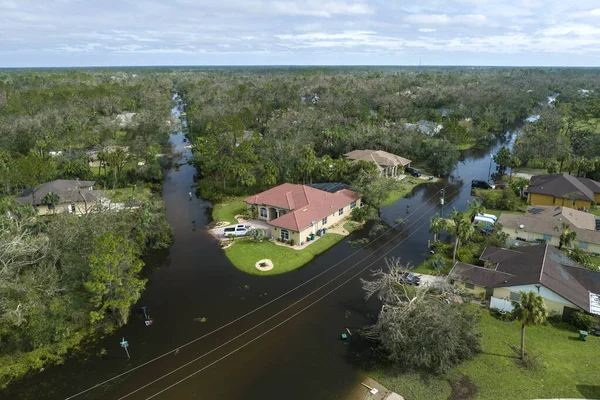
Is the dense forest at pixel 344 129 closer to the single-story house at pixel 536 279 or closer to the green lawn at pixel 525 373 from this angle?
the single-story house at pixel 536 279

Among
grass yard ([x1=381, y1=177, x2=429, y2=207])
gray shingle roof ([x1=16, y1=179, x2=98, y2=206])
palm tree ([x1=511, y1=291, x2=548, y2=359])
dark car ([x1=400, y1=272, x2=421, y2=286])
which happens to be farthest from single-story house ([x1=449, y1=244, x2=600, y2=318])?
gray shingle roof ([x1=16, y1=179, x2=98, y2=206])

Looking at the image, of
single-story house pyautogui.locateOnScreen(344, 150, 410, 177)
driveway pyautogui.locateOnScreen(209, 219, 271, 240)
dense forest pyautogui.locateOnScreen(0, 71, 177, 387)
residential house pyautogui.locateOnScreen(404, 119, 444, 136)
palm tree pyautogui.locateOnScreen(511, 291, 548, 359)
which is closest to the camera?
palm tree pyautogui.locateOnScreen(511, 291, 548, 359)

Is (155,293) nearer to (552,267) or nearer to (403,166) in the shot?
(552,267)

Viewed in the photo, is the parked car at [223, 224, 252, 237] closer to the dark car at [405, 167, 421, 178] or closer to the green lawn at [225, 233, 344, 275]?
the green lawn at [225, 233, 344, 275]

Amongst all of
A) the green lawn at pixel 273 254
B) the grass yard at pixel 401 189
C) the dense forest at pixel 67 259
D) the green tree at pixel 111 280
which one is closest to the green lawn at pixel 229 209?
the green lawn at pixel 273 254

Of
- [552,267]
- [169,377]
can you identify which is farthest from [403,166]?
[169,377]
